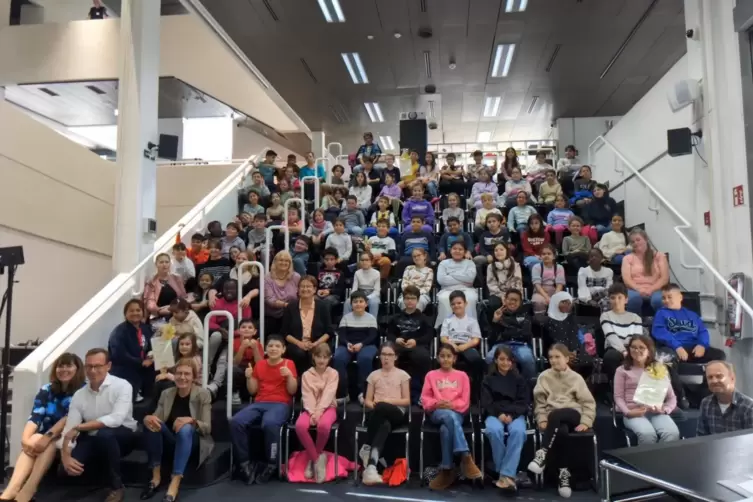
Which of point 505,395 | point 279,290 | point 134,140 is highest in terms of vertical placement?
point 134,140

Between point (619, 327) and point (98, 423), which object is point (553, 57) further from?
point (98, 423)

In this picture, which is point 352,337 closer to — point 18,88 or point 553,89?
point 553,89

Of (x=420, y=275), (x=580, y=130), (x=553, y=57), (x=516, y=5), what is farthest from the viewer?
(x=580, y=130)

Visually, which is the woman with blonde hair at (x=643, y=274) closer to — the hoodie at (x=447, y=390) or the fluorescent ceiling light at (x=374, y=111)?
the hoodie at (x=447, y=390)

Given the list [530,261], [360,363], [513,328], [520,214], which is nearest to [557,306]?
[513,328]

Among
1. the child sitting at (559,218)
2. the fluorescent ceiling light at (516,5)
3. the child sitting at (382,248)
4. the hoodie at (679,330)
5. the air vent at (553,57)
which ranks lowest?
the hoodie at (679,330)

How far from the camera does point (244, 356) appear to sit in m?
4.70

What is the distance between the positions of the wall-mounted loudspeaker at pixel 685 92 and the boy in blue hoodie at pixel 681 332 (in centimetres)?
197

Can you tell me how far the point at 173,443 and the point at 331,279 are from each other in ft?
8.47

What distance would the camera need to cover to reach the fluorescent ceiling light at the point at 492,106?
11227 millimetres

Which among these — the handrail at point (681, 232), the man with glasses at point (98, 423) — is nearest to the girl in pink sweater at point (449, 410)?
the man with glasses at point (98, 423)

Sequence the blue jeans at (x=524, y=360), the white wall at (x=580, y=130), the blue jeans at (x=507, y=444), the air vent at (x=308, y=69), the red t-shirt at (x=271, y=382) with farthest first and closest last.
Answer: the white wall at (x=580, y=130) < the air vent at (x=308, y=69) < the blue jeans at (x=524, y=360) < the red t-shirt at (x=271, y=382) < the blue jeans at (x=507, y=444)

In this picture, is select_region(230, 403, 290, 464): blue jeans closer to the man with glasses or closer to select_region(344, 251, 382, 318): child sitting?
the man with glasses

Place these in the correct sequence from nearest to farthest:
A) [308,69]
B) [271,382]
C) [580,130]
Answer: [271,382]
[308,69]
[580,130]
